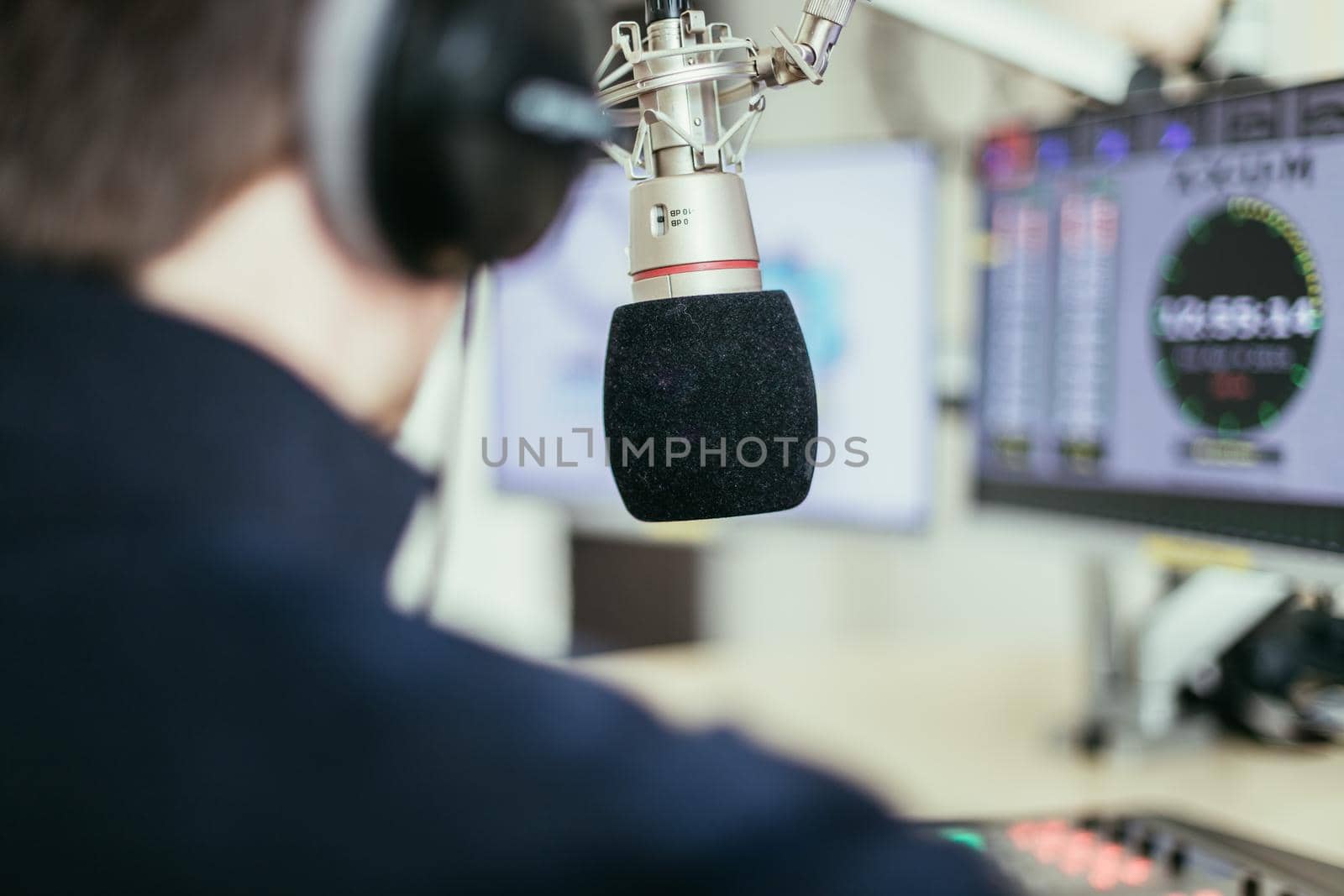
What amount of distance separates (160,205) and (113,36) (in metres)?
0.05

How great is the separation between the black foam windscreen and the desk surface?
11.5 inches

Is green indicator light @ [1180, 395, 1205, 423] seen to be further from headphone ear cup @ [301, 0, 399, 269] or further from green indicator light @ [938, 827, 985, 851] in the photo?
headphone ear cup @ [301, 0, 399, 269]

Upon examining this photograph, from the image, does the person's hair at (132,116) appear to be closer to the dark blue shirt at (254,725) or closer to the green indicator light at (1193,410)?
the dark blue shirt at (254,725)

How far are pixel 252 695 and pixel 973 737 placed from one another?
0.74 meters

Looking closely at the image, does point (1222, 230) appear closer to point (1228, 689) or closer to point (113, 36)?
point (1228, 689)

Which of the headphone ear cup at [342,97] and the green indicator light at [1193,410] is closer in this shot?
the headphone ear cup at [342,97]

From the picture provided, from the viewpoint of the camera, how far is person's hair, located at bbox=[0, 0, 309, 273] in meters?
0.36

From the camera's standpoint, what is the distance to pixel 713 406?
0.31 metres

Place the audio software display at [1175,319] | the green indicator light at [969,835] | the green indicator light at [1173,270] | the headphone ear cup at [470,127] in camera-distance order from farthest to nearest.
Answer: the green indicator light at [1173,270]
the audio software display at [1175,319]
the green indicator light at [969,835]
the headphone ear cup at [470,127]

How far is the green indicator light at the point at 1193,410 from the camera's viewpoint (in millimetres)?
781

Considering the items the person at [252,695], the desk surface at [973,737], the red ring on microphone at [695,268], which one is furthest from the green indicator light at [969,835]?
the red ring on microphone at [695,268]

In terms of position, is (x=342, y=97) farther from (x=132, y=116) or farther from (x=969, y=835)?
(x=969, y=835)

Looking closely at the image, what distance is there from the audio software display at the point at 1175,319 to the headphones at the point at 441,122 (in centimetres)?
43

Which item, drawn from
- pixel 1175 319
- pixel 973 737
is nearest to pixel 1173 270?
pixel 1175 319
